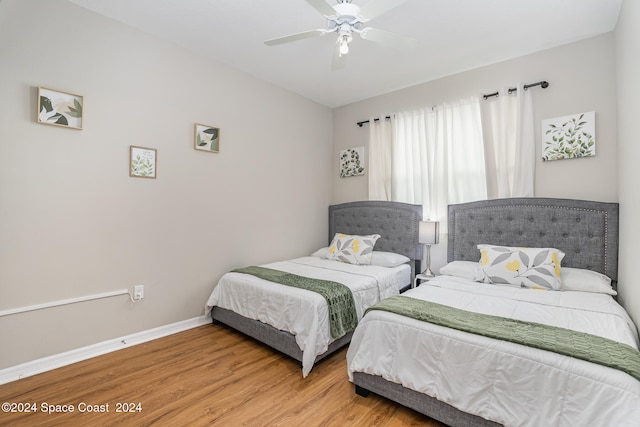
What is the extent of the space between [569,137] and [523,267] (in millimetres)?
1305

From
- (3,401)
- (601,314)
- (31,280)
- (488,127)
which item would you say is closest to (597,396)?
(601,314)

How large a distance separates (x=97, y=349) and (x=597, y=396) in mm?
3139

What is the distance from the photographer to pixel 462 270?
9.04ft

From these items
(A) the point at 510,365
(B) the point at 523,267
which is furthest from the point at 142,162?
(B) the point at 523,267

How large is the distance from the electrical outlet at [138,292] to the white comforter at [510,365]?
1.92 m

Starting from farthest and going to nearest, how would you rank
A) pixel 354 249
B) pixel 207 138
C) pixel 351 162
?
1. pixel 351 162
2. pixel 354 249
3. pixel 207 138

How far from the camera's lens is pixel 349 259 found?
345cm

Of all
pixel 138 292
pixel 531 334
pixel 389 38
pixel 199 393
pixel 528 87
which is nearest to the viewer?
pixel 531 334

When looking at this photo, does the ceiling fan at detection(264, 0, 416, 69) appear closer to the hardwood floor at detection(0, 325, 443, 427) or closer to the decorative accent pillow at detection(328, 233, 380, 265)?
the decorative accent pillow at detection(328, 233, 380, 265)

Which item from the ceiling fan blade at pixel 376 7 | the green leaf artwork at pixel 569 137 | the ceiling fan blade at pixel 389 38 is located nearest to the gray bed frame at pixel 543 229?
the green leaf artwork at pixel 569 137

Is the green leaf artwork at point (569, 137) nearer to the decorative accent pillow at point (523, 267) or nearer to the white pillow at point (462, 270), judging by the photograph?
the decorative accent pillow at point (523, 267)

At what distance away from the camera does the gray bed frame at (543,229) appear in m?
2.46

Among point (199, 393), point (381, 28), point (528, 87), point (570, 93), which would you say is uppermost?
point (381, 28)

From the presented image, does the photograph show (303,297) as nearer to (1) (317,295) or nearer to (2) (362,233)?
(1) (317,295)
